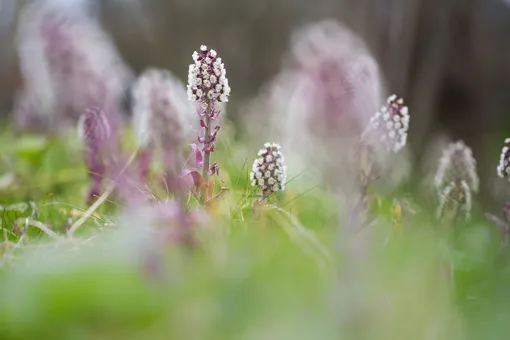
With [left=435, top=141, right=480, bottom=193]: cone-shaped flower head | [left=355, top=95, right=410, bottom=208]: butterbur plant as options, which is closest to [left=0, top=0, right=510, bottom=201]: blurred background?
[left=435, top=141, right=480, bottom=193]: cone-shaped flower head

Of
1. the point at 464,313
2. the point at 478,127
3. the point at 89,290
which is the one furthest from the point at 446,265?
the point at 478,127

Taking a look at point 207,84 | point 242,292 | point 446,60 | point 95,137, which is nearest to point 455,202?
point 207,84

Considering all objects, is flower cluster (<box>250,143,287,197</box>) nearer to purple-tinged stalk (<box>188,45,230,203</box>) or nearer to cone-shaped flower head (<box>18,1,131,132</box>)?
purple-tinged stalk (<box>188,45,230,203</box>)

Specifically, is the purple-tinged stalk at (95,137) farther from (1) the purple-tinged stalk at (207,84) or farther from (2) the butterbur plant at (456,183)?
(2) the butterbur plant at (456,183)

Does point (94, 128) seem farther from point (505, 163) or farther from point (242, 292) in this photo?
point (242, 292)

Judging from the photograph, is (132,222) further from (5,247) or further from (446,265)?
(446,265)

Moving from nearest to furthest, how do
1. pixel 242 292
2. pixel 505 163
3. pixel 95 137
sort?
1. pixel 242 292
2. pixel 505 163
3. pixel 95 137
